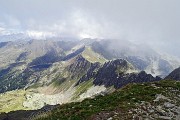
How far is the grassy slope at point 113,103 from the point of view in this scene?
39.0 m

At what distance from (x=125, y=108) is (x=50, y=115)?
30.3 ft

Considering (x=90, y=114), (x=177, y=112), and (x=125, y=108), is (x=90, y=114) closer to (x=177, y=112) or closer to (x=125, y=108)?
(x=125, y=108)

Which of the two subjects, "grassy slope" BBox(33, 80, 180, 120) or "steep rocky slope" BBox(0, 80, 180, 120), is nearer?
"steep rocky slope" BBox(0, 80, 180, 120)

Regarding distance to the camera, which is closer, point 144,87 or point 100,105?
point 100,105

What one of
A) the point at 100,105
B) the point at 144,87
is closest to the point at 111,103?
the point at 100,105

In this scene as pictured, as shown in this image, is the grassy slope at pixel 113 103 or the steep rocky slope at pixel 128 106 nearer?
the steep rocky slope at pixel 128 106

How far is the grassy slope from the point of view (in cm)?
3900

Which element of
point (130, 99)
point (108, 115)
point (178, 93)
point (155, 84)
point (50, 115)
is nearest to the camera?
point (108, 115)

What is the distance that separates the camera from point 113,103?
42.5m

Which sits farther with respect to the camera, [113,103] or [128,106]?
[113,103]

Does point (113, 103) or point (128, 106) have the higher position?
point (128, 106)

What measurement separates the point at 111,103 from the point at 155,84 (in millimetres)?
14681

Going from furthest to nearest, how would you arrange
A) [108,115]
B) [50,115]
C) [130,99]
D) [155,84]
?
[155,84] → [130,99] → [50,115] → [108,115]

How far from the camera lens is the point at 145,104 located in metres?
42.7
